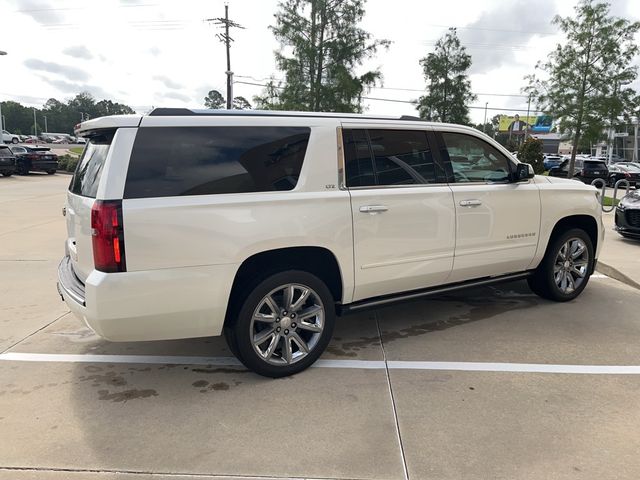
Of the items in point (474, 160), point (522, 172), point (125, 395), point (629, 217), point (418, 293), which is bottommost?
point (125, 395)

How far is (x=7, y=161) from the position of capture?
2339 cm

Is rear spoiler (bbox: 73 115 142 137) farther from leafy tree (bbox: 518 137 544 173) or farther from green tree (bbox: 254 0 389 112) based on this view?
leafy tree (bbox: 518 137 544 173)

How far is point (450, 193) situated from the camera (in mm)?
4375

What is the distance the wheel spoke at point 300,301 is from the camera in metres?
3.71

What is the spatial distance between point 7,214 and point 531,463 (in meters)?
12.8

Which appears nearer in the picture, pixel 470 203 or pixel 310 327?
pixel 310 327

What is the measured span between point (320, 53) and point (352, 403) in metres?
17.0

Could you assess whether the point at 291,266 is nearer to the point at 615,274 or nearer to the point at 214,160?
the point at 214,160

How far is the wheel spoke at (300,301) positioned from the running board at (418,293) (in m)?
0.41

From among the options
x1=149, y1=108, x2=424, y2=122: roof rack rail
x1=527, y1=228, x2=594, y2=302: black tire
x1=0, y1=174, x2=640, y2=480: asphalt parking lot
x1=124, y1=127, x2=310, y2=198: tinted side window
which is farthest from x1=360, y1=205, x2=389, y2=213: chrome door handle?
x1=527, y1=228, x2=594, y2=302: black tire

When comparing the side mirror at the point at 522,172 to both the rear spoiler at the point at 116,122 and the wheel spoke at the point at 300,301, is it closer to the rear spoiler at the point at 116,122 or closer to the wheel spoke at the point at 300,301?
the wheel spoke at the point at 300,301

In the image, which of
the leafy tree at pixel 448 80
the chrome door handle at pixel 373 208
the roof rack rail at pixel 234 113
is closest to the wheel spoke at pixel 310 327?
the chrome door handle at pixel 373 208

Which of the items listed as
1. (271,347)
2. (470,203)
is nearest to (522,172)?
(470,203)

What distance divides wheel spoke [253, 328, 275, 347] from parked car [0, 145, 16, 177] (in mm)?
24678
